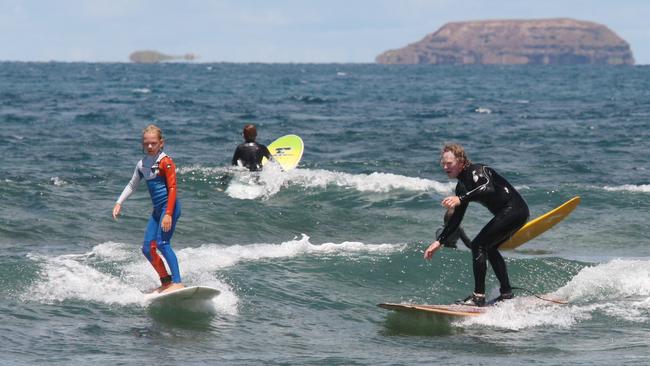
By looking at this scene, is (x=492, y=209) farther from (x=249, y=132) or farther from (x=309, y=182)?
(x=309, y=182)

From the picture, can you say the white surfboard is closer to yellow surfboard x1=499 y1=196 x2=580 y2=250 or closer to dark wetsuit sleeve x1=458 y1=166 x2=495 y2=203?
dark wetsuit sleeve x1=458 y1=166 x2=495 y2=203

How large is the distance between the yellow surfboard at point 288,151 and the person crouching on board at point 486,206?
11298 millimetres

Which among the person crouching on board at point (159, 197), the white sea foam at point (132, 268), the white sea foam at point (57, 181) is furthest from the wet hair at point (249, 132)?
the person crouching on board at point (159, 197)

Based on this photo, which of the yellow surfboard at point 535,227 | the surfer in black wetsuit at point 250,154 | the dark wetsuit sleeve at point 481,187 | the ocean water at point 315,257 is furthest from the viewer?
the surfer in black wetsuit at point 250,154

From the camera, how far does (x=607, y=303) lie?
11.5 metres

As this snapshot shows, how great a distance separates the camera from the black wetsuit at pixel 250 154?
18.5 m

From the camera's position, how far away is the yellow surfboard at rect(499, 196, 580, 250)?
1086 cm

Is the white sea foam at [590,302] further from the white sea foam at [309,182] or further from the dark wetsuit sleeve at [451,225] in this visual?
the white sea foam at [309,182]

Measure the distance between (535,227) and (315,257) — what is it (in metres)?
3.66

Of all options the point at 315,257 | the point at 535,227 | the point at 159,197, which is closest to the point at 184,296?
the point at 159,197

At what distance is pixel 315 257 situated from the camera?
13.8 meters

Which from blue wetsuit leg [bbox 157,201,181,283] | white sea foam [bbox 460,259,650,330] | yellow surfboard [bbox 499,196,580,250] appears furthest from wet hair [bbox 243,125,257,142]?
yellow surfboard [bbox 499,196,580,250]

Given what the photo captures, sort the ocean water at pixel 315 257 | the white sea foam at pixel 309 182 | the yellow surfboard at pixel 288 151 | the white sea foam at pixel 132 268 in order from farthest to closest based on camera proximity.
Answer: the yellow surfboard at pixel 288 151 → the white sea foam at pixel 309 182 → the white sea foam at pixel 132 268 → the ocean water at pixel 315 257

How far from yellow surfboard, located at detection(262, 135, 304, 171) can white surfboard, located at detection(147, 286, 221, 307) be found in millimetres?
10989
